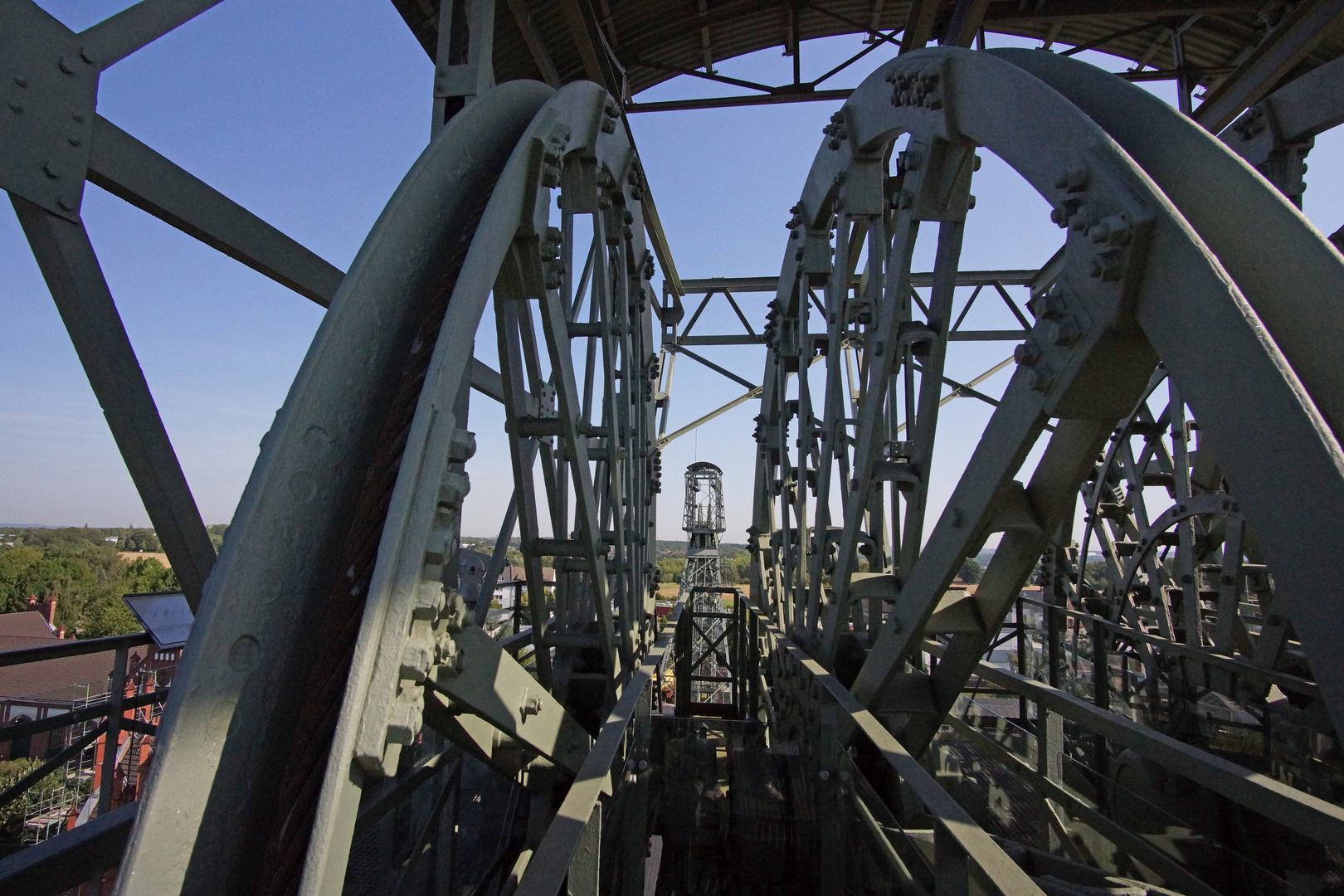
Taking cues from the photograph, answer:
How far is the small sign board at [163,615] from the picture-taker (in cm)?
493

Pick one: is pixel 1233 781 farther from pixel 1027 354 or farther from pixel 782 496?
pixel 782 496

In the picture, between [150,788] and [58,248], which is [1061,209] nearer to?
[150,788]

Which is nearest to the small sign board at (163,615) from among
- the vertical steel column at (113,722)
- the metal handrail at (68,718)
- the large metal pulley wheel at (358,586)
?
the vertical steel column at (113,722)

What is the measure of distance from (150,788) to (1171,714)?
7790mm

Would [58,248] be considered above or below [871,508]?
above

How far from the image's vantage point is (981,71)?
3250 mm

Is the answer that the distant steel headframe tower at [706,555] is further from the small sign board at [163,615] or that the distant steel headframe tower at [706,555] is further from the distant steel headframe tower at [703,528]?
the small sign board at [163,615]

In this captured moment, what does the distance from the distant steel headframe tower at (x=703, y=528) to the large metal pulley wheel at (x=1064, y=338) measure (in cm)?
1443

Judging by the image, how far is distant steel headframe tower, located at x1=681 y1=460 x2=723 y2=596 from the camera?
869 inches

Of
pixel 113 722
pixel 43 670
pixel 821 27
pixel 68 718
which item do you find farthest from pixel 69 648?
pixel 43 670

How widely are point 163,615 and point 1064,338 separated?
237 inches

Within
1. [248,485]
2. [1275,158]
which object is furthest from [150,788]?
[1275,158]

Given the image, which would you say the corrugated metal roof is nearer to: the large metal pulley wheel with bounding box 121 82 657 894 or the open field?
the large metal pulley wheel with bounding box 121 82 657 894

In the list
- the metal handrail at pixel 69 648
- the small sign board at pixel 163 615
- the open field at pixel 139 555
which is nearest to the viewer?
the metal handrail at pixel 69 648
